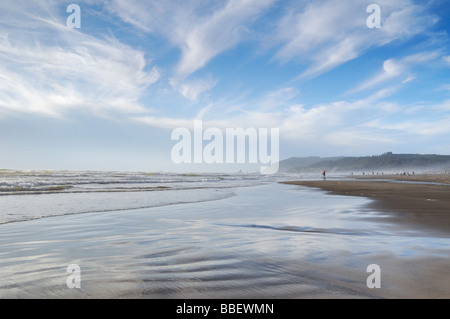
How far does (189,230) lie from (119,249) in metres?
1.87

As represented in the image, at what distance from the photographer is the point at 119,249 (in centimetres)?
435

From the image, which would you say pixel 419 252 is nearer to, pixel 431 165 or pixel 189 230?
pixel 189 230

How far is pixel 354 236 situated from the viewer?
517cm

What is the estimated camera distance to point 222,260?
3.70 m

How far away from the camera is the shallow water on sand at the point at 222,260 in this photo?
2668 millimetres

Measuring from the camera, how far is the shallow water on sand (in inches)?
105
